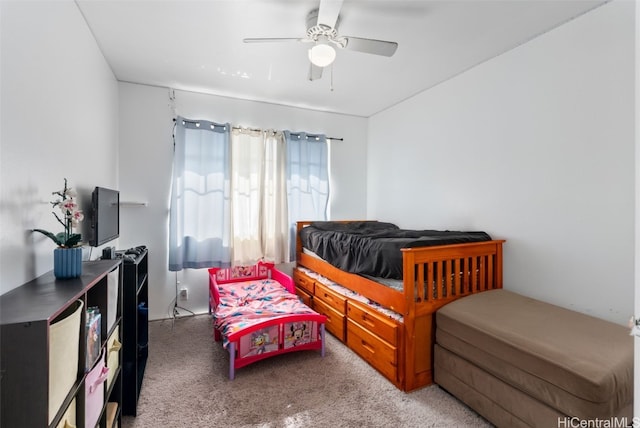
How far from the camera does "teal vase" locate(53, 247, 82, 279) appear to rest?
4.09 ft

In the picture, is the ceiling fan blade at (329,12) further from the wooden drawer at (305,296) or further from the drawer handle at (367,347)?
the wooden drawer at (305,296)

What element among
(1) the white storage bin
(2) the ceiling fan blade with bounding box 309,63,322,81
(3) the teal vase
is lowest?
(1) the white storage bin

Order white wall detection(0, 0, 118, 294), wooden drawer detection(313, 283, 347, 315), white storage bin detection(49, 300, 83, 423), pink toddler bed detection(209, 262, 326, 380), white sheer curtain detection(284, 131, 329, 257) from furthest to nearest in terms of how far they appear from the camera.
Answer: white sheer curtain detection(284, 131, 329, 257) → wooden drawer detection(313, 283, 347, 315) → pink toddler bed detection(209, 262, 326, 380) → white wall detection(0, 0, 118, 294) → white storage bin detection(49, 300, 83, 423)

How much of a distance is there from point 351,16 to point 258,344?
2484 millimetres

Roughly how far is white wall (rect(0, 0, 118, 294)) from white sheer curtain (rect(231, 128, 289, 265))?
1.50 meters

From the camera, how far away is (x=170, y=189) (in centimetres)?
327

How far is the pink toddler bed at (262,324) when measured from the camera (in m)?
2.18

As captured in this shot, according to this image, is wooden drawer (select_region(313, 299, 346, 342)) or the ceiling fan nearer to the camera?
the ceiling fan

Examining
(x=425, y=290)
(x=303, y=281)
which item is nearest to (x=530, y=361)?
(x=425, y=290)

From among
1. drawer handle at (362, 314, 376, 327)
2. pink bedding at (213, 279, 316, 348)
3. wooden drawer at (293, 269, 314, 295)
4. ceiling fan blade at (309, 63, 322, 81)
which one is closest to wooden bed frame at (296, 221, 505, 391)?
drawer handle at (362, 314, 376, 327)

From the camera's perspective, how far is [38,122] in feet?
4.49

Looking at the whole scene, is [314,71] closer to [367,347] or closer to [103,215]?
[103,215]

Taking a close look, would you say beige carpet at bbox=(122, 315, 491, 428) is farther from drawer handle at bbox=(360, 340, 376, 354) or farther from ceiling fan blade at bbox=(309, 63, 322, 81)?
ceiling fan blade at bbox=(309, 63, 322, 81)

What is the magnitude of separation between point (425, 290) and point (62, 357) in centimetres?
195
